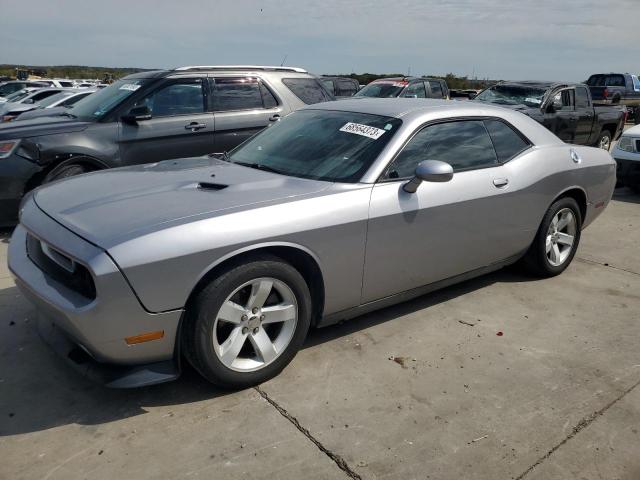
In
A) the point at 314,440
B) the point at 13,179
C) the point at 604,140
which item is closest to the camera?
the point at 314,440

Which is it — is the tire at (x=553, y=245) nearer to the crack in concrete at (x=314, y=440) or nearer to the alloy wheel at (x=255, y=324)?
the alloy wheel at (x=255, y=324)

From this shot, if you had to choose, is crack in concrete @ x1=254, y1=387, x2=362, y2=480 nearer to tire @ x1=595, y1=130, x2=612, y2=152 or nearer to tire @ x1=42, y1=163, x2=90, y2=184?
tire @ x1=42, y1=163, x2=90, y2=184

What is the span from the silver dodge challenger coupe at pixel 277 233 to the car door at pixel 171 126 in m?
2.16

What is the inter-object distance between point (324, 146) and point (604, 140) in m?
10.2

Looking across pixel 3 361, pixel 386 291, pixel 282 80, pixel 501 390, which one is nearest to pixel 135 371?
pixel 3 361

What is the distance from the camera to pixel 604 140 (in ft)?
38.4

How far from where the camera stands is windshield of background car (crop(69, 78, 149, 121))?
5.95 m

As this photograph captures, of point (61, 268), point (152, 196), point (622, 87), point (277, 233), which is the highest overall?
point (622, 87)

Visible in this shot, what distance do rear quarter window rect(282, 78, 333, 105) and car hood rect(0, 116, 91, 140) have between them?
2.55 metres

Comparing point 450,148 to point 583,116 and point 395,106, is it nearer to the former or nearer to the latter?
point 395,106

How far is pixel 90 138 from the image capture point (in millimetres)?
5645

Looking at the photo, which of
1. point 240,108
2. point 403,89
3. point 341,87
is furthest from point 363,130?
point 341,87

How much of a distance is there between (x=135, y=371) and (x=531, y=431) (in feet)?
6.38

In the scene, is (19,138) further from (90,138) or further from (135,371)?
(135,371)
